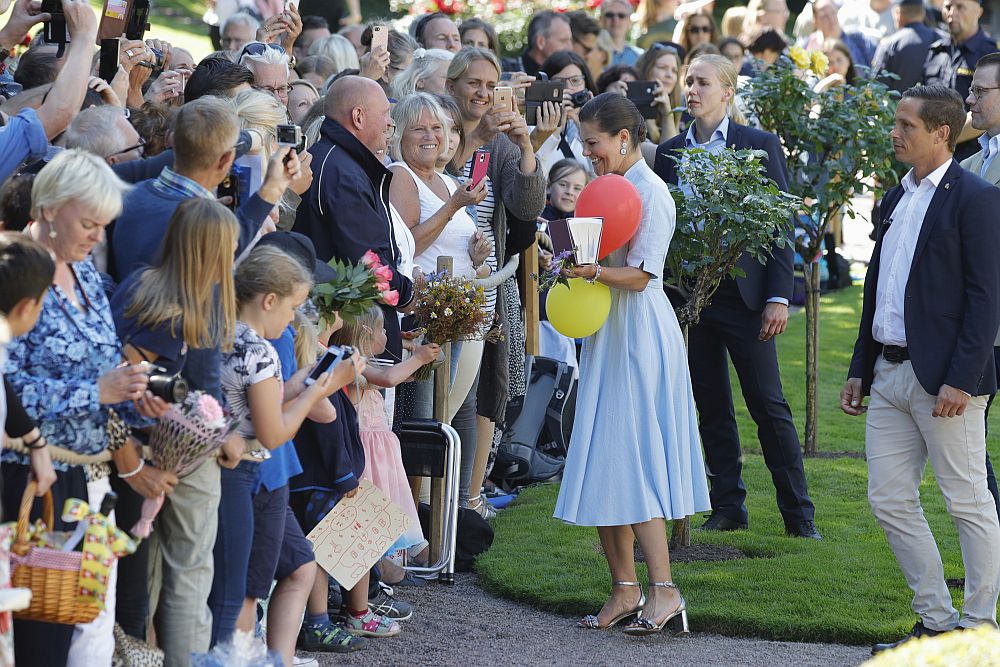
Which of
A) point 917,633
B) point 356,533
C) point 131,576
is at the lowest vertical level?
point 917,633

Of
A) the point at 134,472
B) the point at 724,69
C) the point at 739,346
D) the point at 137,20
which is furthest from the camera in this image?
the point at 724,69

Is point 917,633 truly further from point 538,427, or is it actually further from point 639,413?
point 538,427

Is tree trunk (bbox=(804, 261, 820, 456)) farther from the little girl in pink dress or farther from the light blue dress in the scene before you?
the little girl in pink dress

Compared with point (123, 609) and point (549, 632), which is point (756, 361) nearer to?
point (549, 632)

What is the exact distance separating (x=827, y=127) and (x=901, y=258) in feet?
10.5

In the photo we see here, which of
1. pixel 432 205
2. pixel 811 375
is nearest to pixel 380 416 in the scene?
pixel 432 205

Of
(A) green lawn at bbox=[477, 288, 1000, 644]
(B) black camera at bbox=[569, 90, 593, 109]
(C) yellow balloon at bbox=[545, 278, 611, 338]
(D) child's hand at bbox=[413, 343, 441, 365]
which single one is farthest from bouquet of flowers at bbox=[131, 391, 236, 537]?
(B) black camera at bbox=[569, 90, 593, 109]

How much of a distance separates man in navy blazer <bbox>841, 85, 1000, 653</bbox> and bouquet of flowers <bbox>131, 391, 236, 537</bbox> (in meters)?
2.87

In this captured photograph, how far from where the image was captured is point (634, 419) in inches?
217

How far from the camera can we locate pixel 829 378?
36.4 feet

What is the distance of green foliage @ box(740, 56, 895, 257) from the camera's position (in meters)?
8.33

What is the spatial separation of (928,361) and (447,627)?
2.28 m

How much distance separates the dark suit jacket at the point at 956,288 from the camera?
16.9 ft

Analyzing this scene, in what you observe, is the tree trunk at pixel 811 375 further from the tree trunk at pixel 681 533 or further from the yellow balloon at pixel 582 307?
the yellow balloon at pixel 582 307
